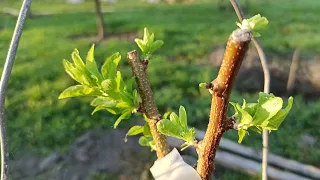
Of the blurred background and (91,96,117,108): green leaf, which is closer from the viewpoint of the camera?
(91,96,117,108): green leaf


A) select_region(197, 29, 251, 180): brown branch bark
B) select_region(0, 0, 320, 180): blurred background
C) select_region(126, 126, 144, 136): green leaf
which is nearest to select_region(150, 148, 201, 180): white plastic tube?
select_region(197, 29, 251, 180): brown branch bark

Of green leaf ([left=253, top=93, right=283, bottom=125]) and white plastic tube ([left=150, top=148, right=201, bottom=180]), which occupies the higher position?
green leaf ([left=253, top=93, right=283, bottom=125])

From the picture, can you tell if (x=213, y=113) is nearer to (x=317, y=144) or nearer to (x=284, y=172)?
(x=284, y=172)

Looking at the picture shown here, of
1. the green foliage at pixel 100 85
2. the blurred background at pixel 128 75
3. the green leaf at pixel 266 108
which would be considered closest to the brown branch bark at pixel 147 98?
the green foliage at pixel 100 85

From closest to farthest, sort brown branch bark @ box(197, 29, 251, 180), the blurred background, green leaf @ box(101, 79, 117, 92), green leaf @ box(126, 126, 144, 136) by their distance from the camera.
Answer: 1. brown branch bark @ box(197, 29, 251, 180)
2. green leaf @ box(101, 79, 117, 92)
3. green leaf @ box(126, 126, 144, 136)
4. the blurred background

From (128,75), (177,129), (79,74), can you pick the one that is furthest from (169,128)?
(128,75)

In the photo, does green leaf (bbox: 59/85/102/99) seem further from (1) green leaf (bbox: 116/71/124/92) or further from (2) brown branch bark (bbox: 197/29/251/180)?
(2) brown branch bark (bbox: 197/29/251/180)

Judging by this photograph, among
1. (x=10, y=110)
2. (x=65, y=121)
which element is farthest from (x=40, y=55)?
(x=65, y=121)
